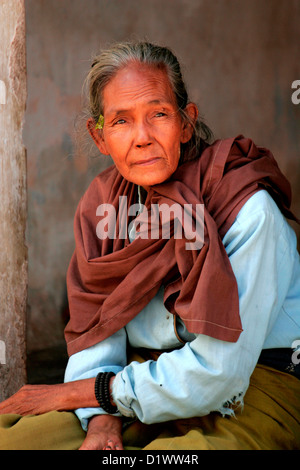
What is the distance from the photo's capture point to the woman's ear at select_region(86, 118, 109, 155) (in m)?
2.48

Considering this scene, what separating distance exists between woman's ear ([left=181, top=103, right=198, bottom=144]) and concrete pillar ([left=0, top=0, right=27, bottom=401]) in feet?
3.04

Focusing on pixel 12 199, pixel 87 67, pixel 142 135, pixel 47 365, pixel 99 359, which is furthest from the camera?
pixel 87 67

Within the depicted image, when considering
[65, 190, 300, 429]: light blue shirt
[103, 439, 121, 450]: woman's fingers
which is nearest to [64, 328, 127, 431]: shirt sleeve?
[65, 190, 300, 429]: light blue shirt

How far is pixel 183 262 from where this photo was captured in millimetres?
2096

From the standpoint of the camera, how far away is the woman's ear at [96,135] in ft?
8.13

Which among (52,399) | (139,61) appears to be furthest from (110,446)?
(139,61)

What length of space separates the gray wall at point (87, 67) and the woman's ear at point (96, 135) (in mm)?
1973

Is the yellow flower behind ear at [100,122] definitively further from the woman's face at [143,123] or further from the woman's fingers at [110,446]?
the woman's fingers at [110,446]

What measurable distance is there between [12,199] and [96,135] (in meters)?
0.65

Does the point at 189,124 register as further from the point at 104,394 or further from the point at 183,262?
the point at 104,394

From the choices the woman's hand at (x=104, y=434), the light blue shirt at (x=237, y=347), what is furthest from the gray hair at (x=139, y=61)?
the woman's hand at (x=104, y=434)

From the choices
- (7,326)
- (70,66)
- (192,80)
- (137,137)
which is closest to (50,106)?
(70,66)

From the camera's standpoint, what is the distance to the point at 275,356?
86.9 inches
